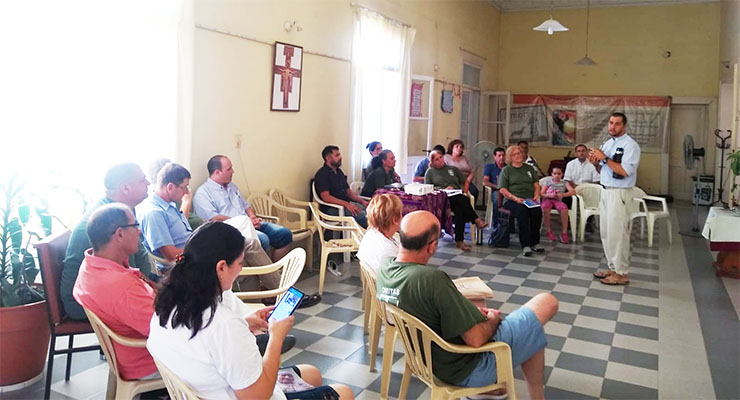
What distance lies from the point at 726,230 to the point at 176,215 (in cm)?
470

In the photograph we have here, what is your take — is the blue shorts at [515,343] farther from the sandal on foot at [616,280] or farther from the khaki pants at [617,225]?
the sandal on foot at [616,280]

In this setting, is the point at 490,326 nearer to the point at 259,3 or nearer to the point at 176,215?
the point at 176,215

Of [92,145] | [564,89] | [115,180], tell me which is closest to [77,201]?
[92,145]

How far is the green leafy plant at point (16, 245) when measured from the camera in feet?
9.26

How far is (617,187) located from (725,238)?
118 cm

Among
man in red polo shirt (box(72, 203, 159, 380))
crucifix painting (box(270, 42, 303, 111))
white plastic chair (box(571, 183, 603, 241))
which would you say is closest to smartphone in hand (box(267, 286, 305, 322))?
man in red polo shirt (box(72, 203, 159, 380))

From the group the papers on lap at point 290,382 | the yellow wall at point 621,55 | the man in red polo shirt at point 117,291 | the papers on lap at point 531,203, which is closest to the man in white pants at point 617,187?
the papers on lap at point 531,203

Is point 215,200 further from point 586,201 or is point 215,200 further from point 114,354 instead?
point 586,201

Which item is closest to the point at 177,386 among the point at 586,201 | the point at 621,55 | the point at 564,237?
the point at 564,237

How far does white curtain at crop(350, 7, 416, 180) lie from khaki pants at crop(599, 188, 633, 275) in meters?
2.76

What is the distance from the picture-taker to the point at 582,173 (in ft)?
25.3

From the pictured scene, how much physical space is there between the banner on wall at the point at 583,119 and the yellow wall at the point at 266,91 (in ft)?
17.5

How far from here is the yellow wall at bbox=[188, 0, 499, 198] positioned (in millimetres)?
4621

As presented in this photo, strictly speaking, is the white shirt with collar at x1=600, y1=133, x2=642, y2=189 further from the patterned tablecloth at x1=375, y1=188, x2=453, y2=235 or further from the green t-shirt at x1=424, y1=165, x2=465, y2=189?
the green t-shirt at x1=424, y1=165, x2=465, y2=189
